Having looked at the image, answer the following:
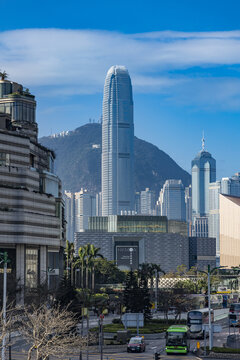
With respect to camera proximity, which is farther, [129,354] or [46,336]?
[129,354]

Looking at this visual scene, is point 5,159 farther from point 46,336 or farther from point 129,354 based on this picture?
point 46,336

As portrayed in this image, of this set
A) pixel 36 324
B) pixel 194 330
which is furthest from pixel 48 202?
pixel 36 324

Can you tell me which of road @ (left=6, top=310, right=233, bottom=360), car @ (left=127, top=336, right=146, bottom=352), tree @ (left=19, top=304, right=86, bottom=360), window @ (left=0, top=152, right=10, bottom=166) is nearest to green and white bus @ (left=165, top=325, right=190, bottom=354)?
road @ (left=6, top=310, right=233, bottom=360)

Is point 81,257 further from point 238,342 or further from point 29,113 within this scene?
point 238,342

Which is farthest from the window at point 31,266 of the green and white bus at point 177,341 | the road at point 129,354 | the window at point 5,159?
the green and white bus at point 177,341

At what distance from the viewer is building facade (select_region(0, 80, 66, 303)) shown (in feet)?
479

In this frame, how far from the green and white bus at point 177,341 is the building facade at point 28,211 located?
183 feet

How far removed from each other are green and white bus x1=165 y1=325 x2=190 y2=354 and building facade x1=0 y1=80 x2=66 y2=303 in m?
55.6

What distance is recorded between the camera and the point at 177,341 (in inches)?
3054

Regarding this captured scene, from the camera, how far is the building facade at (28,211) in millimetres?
146125

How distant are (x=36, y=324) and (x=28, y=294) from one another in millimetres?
61870

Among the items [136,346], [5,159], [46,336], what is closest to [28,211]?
[5,159]

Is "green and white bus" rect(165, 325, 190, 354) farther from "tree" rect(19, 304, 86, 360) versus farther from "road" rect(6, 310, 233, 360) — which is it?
"tree" rect(19, 304, 86, 360)

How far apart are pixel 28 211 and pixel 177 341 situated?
77.0 m
